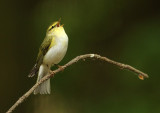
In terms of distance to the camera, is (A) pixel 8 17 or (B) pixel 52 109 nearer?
Result: (B) pixel 52 109

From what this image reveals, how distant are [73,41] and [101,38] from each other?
20.8 inches

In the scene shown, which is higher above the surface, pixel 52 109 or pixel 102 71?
pixel 102 71

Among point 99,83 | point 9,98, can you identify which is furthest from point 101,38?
point 9,98

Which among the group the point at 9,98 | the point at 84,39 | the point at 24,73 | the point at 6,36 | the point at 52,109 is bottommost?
the point at 52,109

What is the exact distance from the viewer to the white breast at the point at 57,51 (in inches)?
95.6

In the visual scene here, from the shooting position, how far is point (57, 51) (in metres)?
2.46

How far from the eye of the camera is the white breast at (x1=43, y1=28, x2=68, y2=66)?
243 cm

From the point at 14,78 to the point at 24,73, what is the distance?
135 millimetres

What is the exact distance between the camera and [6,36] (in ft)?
13.9

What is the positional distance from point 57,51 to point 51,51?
12cm

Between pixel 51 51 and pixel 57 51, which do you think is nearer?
pixel 57 51

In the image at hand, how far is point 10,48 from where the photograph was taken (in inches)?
162

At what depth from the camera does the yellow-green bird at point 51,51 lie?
2.44 metres

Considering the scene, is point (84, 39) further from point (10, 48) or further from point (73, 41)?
point (10, 48)
